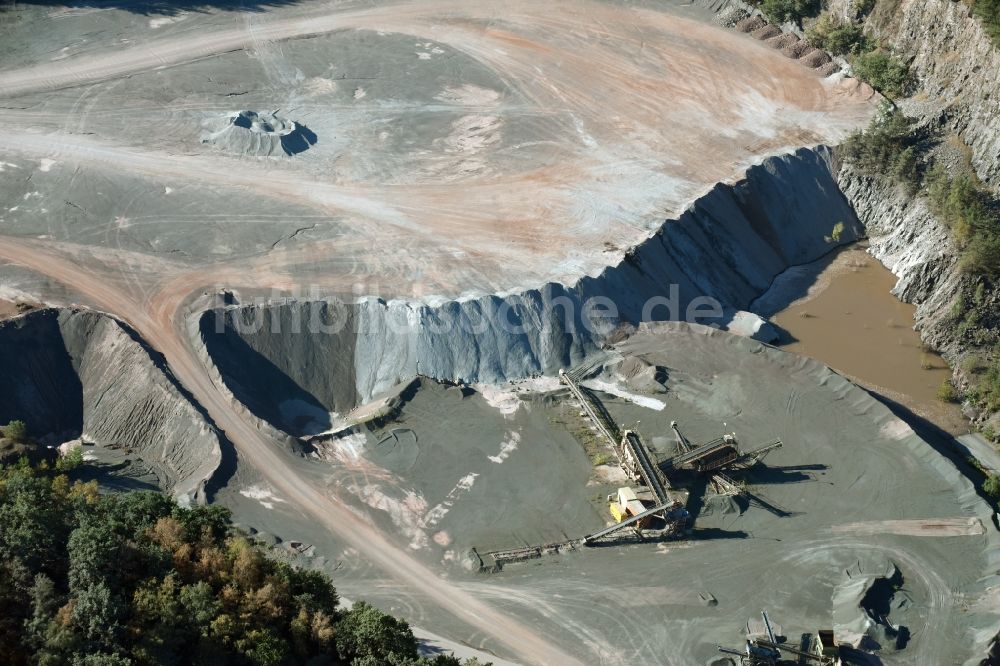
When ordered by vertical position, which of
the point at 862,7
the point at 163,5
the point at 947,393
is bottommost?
the point at 163,5

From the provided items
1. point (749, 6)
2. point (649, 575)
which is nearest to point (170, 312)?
point (649, 575)

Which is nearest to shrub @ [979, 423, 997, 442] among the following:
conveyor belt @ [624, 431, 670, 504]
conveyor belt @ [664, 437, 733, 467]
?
conveyor belt @ [664, 437, 733, 467]

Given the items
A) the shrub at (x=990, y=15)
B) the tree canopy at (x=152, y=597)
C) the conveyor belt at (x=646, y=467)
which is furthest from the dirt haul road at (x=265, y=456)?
the shrub at (x=990, y=15)

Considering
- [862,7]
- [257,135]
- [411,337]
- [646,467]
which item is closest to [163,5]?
[257,135]

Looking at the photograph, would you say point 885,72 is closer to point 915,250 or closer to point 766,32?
point 766,32

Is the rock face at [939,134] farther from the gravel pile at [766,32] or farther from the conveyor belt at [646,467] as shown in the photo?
the conveyor belt at [646,467]

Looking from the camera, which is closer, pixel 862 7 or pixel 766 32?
pixel 862 7
